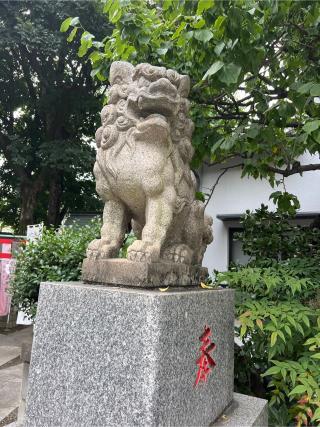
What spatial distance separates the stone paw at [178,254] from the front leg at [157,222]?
0.17 m

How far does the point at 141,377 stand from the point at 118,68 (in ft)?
5.95

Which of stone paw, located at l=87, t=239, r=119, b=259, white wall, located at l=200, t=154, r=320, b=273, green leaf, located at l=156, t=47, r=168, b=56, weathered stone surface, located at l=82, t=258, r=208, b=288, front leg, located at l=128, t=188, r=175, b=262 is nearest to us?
weathered stone surface, located at l=82, t=258, r=208, b=288

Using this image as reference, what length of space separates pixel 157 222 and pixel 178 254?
28 centimetres

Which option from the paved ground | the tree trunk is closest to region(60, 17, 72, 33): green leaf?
the paved ground

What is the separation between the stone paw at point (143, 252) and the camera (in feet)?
6.68

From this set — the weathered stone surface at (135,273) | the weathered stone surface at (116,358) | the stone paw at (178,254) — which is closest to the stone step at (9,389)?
the weathered stone surface at (116,358)

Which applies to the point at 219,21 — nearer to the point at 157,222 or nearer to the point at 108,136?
the point at 108,136

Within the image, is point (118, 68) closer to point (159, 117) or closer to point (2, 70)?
point (159, 117)

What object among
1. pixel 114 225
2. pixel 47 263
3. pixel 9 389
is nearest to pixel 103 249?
pixel 114 225

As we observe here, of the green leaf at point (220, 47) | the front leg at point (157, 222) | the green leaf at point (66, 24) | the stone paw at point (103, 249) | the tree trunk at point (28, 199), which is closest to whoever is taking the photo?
the front leg at point (157, 222)

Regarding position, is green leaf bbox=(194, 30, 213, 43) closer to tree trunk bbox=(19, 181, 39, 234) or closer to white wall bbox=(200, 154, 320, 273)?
white wall bbox=(200, 154, 320, 273)

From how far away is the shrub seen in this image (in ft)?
7.97

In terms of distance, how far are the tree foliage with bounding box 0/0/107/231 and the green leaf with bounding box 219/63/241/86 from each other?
6.88m

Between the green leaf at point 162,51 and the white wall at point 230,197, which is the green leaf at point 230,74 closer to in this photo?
the green leaf at point 162,51
